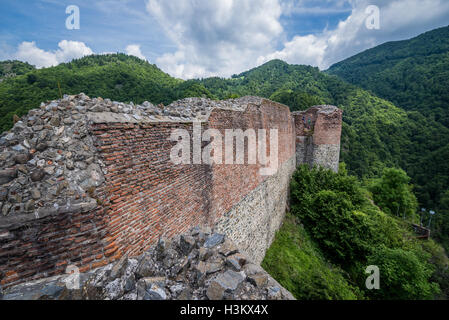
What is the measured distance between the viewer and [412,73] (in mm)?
61969

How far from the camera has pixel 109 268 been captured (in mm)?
2357

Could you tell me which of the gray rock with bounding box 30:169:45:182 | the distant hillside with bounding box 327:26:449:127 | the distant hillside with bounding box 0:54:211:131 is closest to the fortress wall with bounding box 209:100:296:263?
the gray rock with bounding box 30:169:45:182

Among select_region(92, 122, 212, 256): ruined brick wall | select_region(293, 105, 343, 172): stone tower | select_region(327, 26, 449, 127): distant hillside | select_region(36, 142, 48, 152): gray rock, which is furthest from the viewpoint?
select_region(327, 26, 449, 127): distant hillside

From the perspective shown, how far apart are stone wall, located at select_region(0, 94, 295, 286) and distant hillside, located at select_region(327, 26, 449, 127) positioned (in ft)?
240

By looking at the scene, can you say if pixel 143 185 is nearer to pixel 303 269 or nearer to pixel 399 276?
pixel 303 269

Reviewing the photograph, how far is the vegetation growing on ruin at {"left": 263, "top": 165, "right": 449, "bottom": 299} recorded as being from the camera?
851 centimetres

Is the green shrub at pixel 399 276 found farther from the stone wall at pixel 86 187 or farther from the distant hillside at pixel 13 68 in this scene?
the distant hillside at pixel 13 68

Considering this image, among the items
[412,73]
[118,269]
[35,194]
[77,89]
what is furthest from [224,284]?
[412,73]

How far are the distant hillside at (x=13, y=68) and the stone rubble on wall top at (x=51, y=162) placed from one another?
5884 centimetres

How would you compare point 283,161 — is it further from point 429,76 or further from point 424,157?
point 429,76

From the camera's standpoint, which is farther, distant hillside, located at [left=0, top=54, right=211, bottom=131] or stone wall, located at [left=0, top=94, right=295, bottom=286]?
distant hillside, located at [left=0, top=54, right=211, bottom=131]

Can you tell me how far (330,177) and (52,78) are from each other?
43.7 m

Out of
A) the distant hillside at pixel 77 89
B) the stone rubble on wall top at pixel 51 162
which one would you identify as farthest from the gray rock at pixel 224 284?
the distant hillside at pixel 77 89

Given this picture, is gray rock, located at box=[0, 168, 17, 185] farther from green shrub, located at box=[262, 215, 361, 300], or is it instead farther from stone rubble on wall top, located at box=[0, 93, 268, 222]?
green shrub, located at box=[262, 215, 361, 300]
